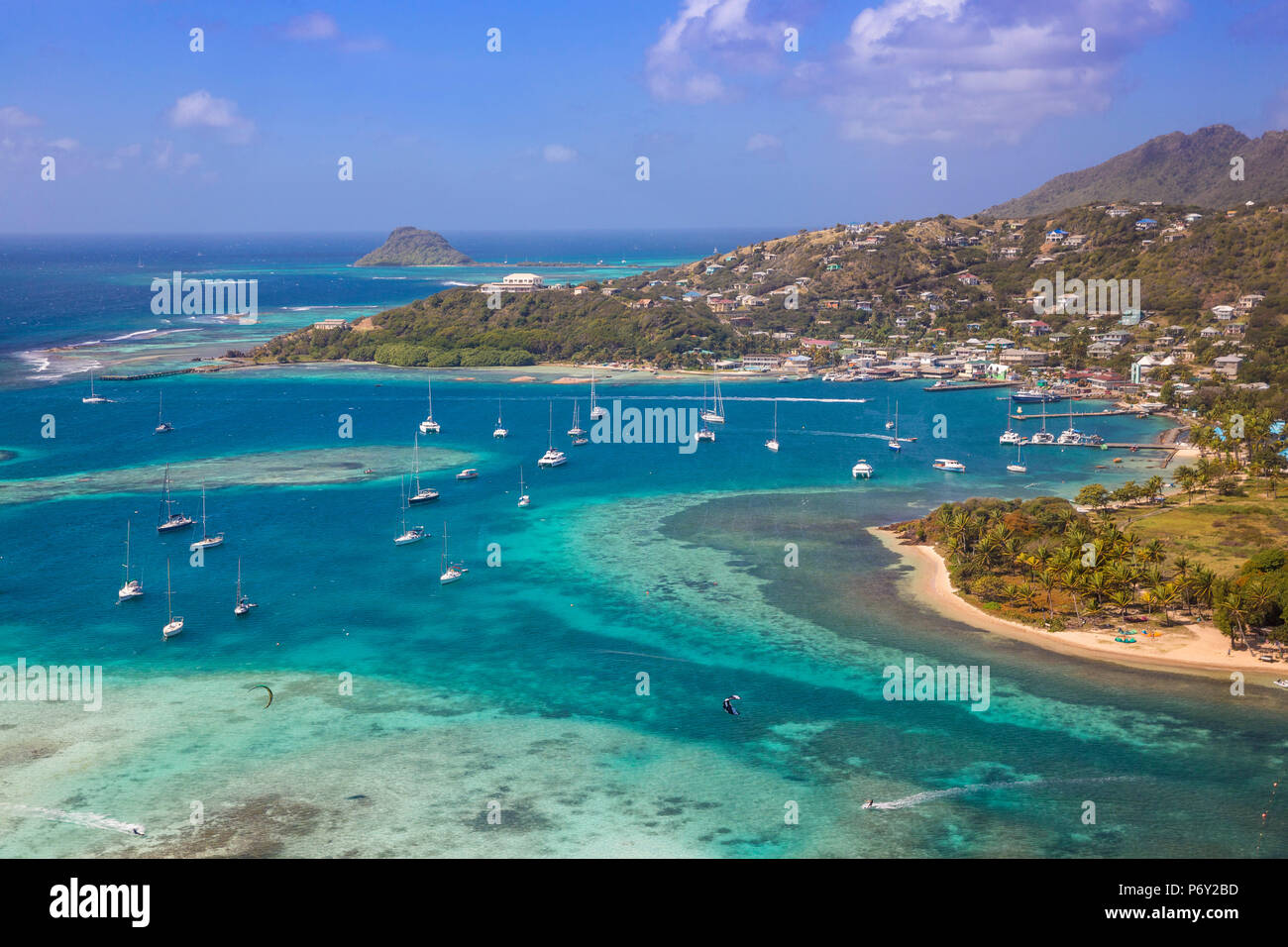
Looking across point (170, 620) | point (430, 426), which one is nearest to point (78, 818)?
point (170, 620)

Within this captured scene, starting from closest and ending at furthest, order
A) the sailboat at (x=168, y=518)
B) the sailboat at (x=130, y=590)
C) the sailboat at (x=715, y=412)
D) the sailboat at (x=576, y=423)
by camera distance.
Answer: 1. the sailboat at (x=130, y=590)
2. the sailboat at (x=168, y=518)
3. the sailboat at (x=576, y=423)
4. the sailboat at (x=715, y=412)

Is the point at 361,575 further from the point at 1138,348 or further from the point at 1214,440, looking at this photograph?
the point at 1138,348

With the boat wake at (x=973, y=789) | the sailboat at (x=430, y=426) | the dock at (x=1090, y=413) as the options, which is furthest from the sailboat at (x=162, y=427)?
the boat wake at (x=973, y=789)

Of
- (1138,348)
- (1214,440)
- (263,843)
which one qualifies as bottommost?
(263,843)

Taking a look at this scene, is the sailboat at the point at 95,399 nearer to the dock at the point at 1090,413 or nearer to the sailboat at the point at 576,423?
the sailboat at the point at 576,423

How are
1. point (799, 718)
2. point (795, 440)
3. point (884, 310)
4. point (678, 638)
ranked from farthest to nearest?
1. point (884, 310)
2. point (795, 440)
3. point (678, 638)
4. point (799, 718)

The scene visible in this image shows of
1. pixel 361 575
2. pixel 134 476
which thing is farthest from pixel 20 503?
pixel 361 575

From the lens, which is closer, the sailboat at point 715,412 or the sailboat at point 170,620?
the sailboat at point 170,620
